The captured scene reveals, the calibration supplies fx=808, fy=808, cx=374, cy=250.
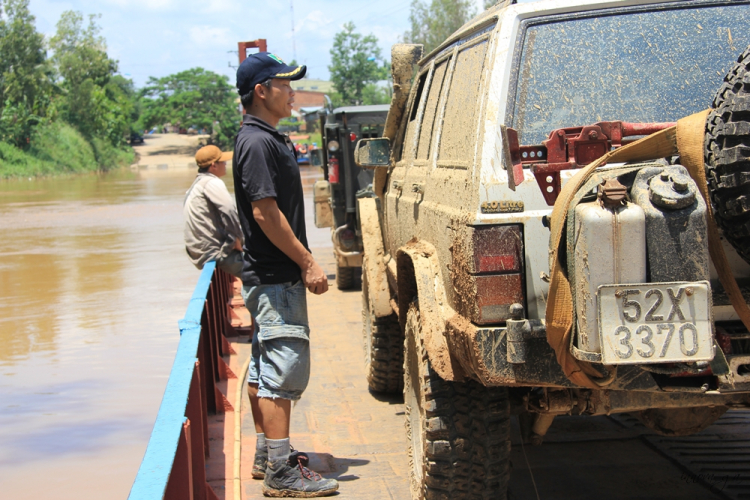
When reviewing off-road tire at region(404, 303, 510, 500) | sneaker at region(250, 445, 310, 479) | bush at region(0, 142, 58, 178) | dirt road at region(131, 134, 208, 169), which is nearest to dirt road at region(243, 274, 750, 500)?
sneaker at region(250, 445, 310, 479)

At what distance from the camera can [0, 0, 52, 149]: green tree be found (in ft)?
185

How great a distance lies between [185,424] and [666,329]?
1648 mm

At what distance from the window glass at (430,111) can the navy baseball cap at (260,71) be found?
0.70m

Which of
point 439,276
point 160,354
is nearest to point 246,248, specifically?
point 439,276

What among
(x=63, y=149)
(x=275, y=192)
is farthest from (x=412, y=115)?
(x=63, y=149)

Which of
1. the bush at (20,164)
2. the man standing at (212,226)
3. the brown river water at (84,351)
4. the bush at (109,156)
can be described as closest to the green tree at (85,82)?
the bush at (109,156)

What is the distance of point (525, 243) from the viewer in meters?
2.80

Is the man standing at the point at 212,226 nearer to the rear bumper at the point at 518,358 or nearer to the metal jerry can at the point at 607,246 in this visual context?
the rear bumper at the point at 518,358

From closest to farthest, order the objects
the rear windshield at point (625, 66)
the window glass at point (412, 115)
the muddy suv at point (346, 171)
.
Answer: the rear windshield at point (625, 66)
the window glass at point (412, 115)
the muddy suv at point (346, 171)

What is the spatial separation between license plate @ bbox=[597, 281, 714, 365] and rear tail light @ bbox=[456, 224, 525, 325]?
1.72 ft

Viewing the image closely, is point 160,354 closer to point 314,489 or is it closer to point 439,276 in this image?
point 314,489

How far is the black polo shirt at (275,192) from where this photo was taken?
3.88 m

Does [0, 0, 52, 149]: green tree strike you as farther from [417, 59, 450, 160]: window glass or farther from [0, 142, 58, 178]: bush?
[417, 59, 450, 160]: window glass

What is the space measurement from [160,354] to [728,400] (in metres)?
5.69
